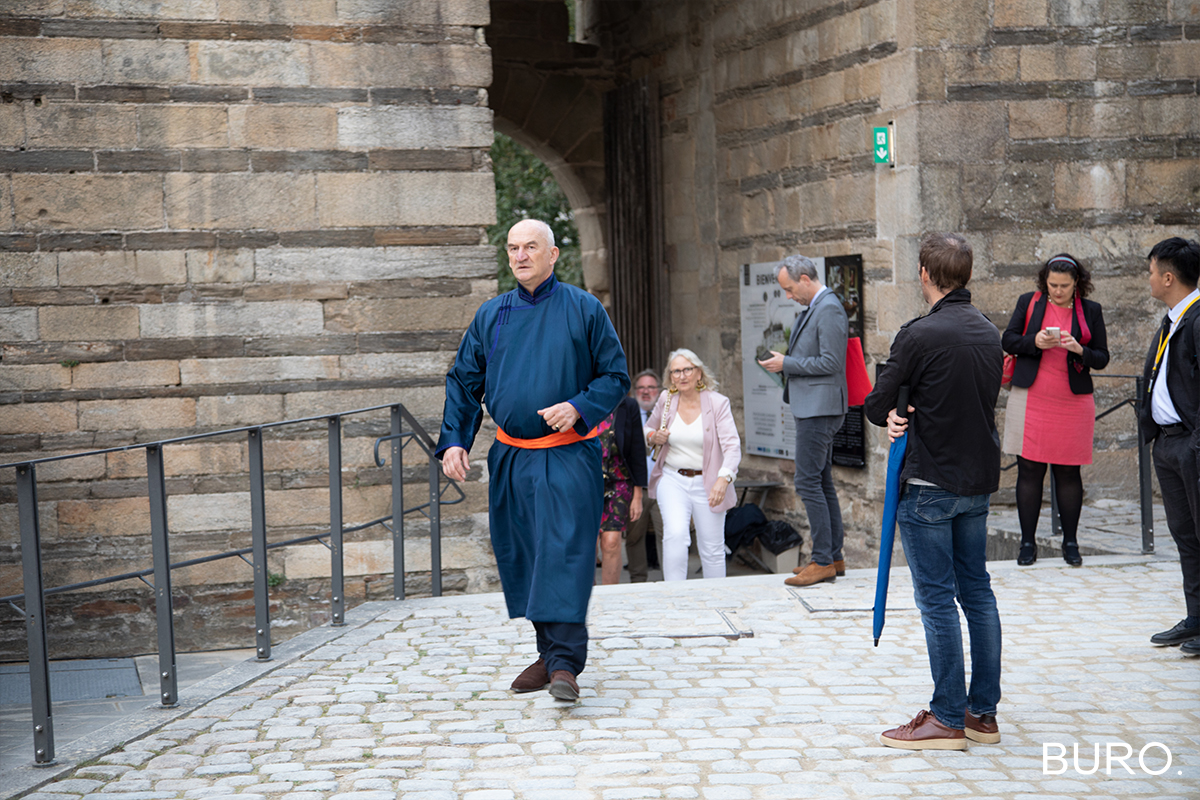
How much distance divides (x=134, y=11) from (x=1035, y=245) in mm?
5745

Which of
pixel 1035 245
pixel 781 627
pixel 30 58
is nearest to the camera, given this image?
pixel 781 627

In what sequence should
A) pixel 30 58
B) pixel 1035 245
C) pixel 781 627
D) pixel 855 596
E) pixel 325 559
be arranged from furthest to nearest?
pixel 1035 245, pixel 325 559, pixel 30 58, pixel 855 596, pixel 781 627

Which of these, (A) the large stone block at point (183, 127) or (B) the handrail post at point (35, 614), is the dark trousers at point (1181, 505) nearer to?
(B) the handrail post at point (35, 614)

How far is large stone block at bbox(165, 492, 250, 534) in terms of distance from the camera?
7.39 m

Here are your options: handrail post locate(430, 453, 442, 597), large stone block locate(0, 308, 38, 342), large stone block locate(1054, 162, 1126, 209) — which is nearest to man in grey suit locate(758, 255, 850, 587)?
handrail post locate(430, 453, 442, 597)

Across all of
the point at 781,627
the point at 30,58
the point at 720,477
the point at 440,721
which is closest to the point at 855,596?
the point at 781,627

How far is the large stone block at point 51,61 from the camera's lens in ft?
23.1

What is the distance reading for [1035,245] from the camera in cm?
824

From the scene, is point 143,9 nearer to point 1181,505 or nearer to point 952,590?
point 952,590

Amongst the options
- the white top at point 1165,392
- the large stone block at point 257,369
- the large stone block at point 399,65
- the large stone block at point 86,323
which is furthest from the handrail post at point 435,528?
the white top at point 1165,392

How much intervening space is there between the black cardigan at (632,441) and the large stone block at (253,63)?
2.71 metres

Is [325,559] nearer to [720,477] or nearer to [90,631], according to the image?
[90,631]

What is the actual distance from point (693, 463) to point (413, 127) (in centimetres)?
262

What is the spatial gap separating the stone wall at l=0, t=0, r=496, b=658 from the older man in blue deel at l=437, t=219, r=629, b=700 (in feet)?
9.88
